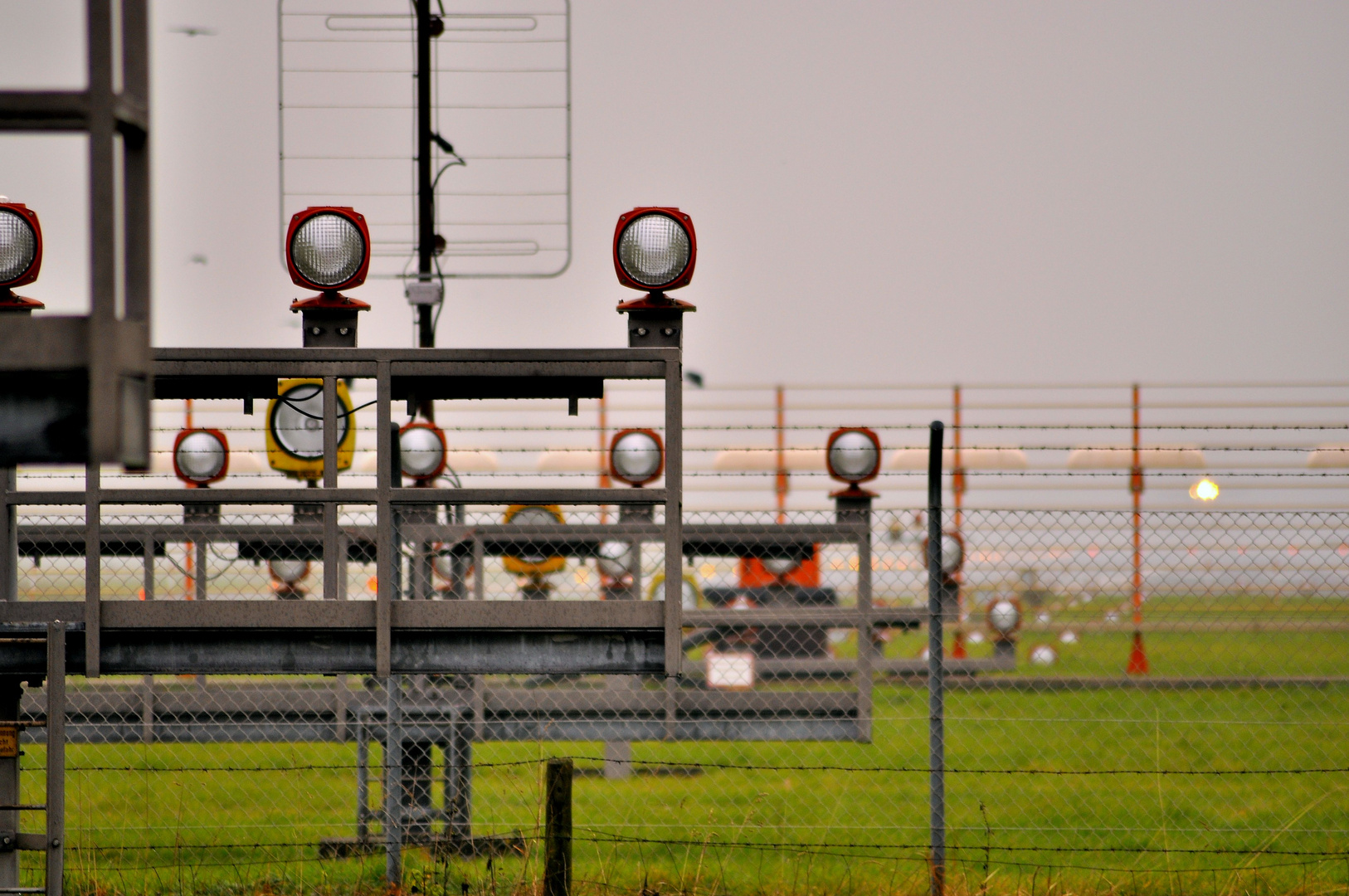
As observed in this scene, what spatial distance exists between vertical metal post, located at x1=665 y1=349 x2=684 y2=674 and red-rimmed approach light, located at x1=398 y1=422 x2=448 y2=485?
3.37 meters

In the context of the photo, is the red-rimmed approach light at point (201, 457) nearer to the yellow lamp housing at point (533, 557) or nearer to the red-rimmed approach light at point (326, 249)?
the yellow lamp housing at point (533, 557)

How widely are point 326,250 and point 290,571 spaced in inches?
184

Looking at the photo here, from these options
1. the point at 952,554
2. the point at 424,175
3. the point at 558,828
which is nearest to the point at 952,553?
the point at 952,554

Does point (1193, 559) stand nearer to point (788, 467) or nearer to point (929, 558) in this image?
point (929, 558)

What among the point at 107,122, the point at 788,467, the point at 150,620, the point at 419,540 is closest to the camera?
the point at 107,122

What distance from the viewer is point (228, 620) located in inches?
200

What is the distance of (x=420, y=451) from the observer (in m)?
→ 8.15

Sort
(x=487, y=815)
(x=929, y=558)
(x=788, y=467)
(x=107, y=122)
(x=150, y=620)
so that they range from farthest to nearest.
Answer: (x=788, y=467) < (x=487, y=815) < (x=929, y=558) < (x=150, y=620) < (x=107, y=122)

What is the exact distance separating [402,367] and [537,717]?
12.5 ft

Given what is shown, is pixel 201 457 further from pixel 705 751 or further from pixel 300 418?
pixel 705 751

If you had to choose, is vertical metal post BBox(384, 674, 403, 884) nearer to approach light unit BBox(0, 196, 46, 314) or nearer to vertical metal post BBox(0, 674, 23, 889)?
vertical metal post BBox(0, 674, 23, 889)

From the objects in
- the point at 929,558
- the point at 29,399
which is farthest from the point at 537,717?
the point at 29,399

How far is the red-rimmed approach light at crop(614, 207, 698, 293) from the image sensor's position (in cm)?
520

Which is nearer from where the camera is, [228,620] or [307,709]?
[228,620]
